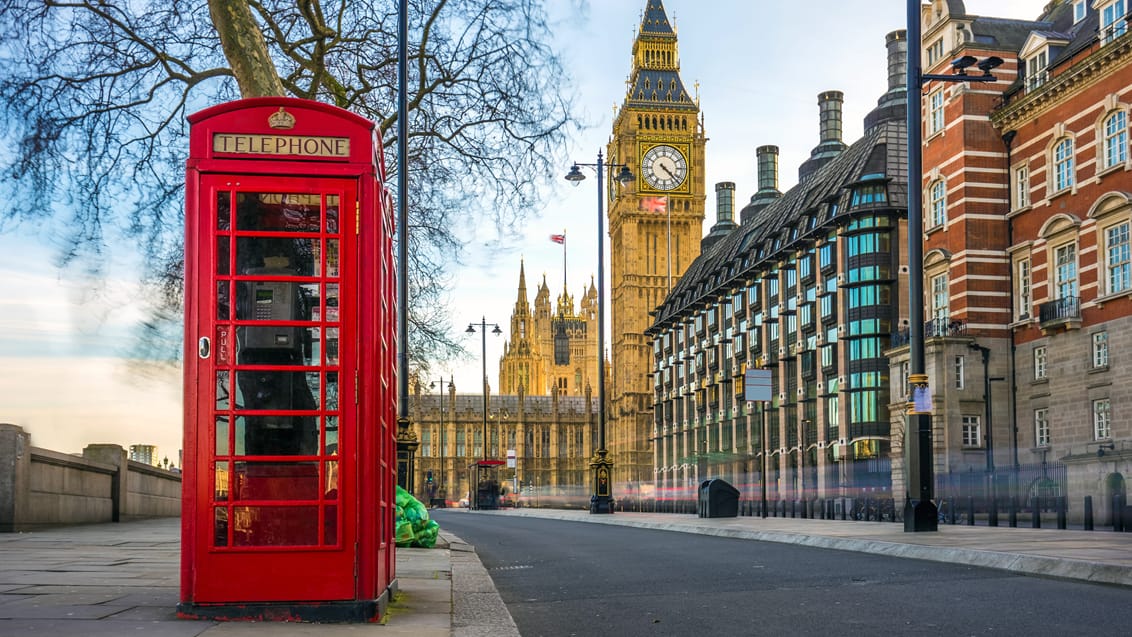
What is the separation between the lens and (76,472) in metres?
20.7

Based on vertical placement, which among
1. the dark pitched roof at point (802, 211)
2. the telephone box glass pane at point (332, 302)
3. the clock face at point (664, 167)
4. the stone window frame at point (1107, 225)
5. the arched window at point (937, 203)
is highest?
the clock face at point (664, 167)

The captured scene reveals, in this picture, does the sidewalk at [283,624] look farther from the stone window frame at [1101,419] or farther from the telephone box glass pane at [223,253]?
the stone window frame at [1101,419]

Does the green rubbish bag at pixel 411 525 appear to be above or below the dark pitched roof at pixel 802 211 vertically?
below

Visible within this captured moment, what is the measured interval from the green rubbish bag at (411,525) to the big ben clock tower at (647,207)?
377 feet

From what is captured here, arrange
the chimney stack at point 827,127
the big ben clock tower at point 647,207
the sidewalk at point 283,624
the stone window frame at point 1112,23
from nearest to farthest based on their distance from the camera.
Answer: the sidewalk at point 283,624, the stone window frame at point 1112,23, the chimney stack at point 827,127, the big ben clock tower at point 647,207

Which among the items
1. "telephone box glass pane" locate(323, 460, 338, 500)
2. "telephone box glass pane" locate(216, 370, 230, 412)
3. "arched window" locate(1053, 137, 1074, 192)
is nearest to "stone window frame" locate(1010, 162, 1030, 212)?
"arched window" locate(1053, 137, 1074, 192)

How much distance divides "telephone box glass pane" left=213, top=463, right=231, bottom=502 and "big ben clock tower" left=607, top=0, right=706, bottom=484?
4886 inches

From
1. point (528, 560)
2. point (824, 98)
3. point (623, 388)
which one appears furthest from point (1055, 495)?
point (623, 388)

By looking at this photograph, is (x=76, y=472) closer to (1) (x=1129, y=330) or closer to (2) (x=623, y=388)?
(1) (x=1129, y=330)

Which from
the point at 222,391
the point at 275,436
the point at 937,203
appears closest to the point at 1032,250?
the point at 937,203

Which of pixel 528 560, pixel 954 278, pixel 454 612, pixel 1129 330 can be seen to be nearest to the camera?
pixel 454 612

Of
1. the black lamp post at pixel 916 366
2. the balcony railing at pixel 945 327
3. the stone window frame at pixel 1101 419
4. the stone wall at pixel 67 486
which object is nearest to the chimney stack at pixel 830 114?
the balcony railing at pixel 945 327

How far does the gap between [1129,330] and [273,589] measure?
1391 inches

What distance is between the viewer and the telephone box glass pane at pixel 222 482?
6547 mm
